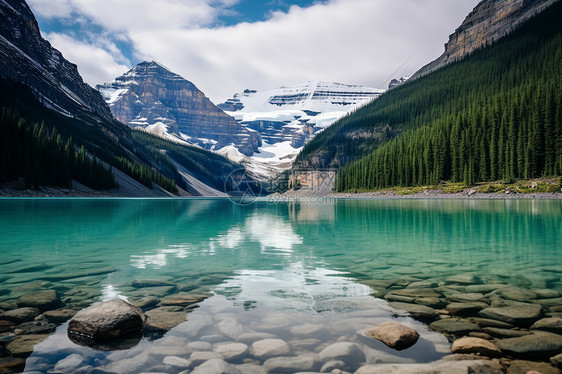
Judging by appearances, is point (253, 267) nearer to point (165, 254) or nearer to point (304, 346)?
point (165, 254)

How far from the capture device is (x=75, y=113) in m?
173

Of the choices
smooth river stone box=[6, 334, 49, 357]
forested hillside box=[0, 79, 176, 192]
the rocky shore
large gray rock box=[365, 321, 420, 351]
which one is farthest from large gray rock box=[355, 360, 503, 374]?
forested hillside box=[0, 79, 176, 192]

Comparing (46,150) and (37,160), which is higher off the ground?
(46,150)

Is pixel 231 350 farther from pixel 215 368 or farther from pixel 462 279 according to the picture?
pixel 462 279

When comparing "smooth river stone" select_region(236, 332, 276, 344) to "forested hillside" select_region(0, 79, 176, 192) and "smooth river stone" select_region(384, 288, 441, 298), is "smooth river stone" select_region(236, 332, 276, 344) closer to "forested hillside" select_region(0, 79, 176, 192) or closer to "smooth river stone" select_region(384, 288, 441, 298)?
"smooth river stone" select_region(384, 288, 441, 298)

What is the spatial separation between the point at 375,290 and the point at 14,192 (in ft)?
302

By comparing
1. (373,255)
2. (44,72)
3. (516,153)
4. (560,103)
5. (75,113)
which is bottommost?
(373,255)

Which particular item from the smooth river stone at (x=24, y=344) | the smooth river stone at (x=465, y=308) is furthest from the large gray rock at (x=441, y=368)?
the smooth river stone at (x=24, y=344)

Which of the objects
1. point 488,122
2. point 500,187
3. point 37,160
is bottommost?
point 500,187

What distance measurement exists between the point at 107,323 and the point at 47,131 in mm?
134152

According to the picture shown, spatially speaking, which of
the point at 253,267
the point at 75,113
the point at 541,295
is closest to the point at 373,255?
the point at 253,267

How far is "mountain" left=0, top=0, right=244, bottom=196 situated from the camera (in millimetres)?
83375

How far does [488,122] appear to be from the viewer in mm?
95938

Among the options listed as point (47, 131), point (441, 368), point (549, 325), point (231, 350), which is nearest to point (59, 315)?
point (231, 350)
